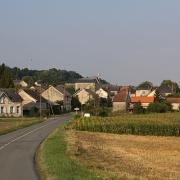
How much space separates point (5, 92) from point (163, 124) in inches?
2173

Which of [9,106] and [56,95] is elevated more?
[56,95]

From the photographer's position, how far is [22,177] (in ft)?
66.5

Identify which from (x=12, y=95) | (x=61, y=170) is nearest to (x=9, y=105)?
(x=12, y=95)

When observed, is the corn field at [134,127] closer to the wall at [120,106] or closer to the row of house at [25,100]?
the row of house at [25,100]

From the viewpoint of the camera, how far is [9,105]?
117m

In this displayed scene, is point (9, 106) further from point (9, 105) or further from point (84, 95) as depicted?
point (84, 95)

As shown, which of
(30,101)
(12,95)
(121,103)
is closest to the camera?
(12,95)

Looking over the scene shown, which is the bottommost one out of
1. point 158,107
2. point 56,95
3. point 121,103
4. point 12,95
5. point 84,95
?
point 158,107

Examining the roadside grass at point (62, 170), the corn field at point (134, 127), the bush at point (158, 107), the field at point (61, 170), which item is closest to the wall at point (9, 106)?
the bush at point (158, 107)

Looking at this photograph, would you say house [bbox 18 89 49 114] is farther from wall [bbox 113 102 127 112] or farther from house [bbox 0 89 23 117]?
wall [bbox 113 102 127 112]

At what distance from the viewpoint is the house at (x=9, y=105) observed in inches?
4619

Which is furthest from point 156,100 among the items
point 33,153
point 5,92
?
point 33,153

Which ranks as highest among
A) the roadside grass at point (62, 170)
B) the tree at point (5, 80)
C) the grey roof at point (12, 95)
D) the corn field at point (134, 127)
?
the tree at point (5, 80)

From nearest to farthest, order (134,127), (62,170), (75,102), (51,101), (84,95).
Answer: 1. (62,170)
2. (134,127)
3. (51,101)
4. (75,102)
5. (84,95)
